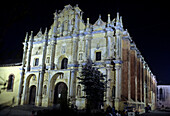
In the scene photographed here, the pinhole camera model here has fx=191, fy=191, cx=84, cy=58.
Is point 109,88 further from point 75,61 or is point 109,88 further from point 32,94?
point 32,94

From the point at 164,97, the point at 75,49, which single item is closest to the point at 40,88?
the point at 75,49

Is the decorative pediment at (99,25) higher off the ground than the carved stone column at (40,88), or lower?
higher

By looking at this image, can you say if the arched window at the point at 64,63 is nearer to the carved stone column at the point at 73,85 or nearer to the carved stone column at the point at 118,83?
the carved stone column at the point at 73,85

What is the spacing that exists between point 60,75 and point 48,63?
331 centimetres

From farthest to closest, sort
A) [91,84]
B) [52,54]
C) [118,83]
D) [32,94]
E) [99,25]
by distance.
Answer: [32,94], [52,54], [99,25], [118,83], [91,84]

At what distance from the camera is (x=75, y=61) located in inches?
1254

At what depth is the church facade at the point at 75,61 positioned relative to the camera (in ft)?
94.9

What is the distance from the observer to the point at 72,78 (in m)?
31.1

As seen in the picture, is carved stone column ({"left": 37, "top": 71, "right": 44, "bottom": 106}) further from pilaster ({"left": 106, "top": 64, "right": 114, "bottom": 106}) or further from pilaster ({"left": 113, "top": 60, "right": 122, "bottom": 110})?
pilaster ({"left": 113, "top": 60, "right": 122, "bottom": 110})

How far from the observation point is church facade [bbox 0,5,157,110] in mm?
28938

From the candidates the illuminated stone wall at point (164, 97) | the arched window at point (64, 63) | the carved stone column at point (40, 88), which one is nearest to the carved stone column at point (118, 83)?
the arched window at point (64, 63)

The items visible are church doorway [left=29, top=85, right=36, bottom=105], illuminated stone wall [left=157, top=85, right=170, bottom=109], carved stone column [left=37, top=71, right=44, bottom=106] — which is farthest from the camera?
illuminated stone wall [left=157, top=85, right=170, bottom=109]

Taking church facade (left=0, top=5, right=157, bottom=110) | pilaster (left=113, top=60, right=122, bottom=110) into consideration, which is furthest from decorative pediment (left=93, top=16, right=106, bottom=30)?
pilaster (left=113, top=60, right=122, bottom=110)

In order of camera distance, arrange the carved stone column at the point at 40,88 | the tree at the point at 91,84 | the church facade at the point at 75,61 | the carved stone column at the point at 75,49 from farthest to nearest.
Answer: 1. the carved stone column at the point at 40,88
2. the carved stone column at the point at 75,49
3. the church facade at the point at 75,61
4. the tree at the point at 91,84
